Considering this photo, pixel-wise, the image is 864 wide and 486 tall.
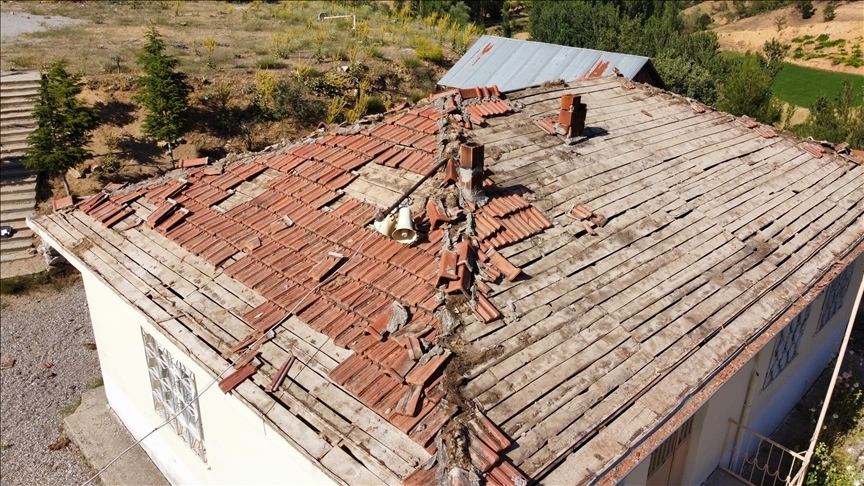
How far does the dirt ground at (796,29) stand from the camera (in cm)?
4066

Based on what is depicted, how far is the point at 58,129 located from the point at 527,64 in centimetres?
1453

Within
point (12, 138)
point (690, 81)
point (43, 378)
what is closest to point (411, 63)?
point (690, 81)

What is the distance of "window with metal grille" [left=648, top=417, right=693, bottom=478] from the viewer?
7.15m

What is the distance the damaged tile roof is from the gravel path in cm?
416

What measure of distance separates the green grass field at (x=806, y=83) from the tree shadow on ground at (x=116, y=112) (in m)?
28.4

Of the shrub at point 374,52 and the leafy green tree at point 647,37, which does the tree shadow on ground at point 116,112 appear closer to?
the shrub at point 374,52

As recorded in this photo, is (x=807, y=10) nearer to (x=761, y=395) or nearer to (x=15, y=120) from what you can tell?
(x=761, y=395)

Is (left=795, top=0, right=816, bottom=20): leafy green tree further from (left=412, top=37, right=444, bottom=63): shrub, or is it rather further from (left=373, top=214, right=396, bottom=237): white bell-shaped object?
(left=373, top=214, right=396, bottom=237): white bell-shaped object

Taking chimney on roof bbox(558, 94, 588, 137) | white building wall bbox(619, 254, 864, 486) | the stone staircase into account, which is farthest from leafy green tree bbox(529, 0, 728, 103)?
the stone staircase

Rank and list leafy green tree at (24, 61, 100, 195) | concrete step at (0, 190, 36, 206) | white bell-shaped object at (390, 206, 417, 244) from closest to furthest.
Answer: white bell-shaped object at (390, 206, 417, 244), leafy green tree at (24, 61, 100, 195), concrete step at (0, 190, 36, 206)

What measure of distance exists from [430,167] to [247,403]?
375cm

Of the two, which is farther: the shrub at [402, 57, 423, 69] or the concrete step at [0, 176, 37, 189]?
the shrub at [402, 57, 423, 69]

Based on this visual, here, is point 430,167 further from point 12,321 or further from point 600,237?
point 12,321

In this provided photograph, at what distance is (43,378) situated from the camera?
12258 mm
